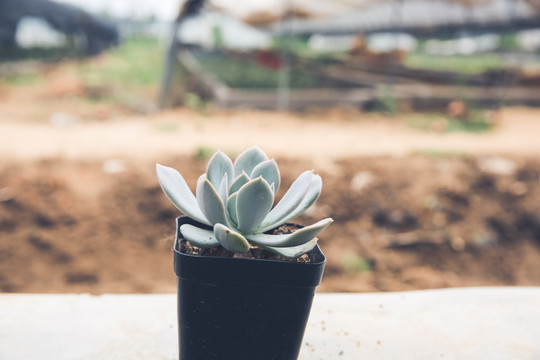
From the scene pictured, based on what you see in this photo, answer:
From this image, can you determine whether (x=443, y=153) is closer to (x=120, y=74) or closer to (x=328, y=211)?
(x=328, y=211)

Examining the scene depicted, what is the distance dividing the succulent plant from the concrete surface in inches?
15.5

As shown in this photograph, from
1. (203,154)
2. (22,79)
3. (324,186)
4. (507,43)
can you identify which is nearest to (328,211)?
(324,186)

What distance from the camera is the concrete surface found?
1.11 meters

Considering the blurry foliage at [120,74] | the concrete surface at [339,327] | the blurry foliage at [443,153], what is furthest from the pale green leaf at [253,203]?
the blurry foliage at [120,74]

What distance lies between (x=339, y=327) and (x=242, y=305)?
1.55 feet

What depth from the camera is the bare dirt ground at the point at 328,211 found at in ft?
10.6

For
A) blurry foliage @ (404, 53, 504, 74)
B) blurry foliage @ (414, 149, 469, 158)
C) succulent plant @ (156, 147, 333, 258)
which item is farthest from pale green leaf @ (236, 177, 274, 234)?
blurry foliage @ (404, 53, 504, 74)

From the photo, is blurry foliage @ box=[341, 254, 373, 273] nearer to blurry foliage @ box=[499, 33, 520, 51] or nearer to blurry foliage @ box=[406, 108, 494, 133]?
blurry foliage @ box=[406, 108, 494, 133]

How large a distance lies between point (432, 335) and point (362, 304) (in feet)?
0.74

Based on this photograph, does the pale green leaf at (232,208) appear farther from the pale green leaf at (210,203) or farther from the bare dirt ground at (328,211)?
the bare dirt ground at (328,211)

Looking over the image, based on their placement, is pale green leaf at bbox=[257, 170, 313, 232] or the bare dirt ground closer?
pale green leaf at bbox=[257, 170, 313, 232]

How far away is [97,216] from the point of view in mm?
3436

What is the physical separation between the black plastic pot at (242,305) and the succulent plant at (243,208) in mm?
41

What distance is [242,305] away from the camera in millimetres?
878
